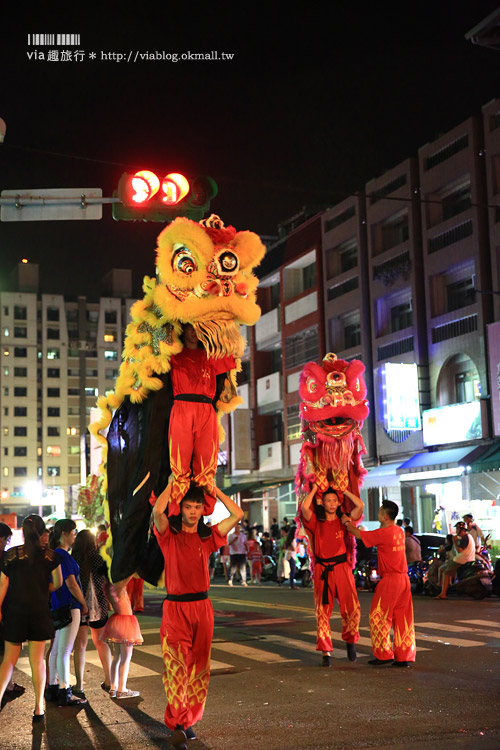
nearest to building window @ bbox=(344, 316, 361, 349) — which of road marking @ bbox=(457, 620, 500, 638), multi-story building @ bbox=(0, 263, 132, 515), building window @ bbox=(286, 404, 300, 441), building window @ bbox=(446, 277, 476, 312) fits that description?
building window @ bbox=(286, 404, 300, 441)

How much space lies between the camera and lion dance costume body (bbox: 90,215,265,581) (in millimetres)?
7148

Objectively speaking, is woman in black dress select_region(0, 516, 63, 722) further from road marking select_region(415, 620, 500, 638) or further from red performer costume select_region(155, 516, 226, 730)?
road marking select_region(415, 620, 500, 638)

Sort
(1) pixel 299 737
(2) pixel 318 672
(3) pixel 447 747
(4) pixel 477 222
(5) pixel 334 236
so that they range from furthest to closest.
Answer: (5) pixel 334 236 → (4) pixel 477 222 → (2) pixel 318 672 → (1) pixel 299 737 → (3) pixel 447 747

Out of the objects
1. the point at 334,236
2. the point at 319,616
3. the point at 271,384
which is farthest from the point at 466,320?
the point at 319,616

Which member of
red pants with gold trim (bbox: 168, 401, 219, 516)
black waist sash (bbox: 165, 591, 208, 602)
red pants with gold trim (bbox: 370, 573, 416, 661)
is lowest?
red pants with gold trim (bbox: 370, 573, 416, 661)

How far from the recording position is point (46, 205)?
10930 millimetres

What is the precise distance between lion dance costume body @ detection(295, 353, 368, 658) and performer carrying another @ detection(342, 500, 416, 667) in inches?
18.8

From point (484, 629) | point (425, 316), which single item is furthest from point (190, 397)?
point (425, 316)

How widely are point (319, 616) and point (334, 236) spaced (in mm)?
29546

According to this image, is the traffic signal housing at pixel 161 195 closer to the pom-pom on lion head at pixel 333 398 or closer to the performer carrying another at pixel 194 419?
the pom-pom on lion head at pixel 333 398

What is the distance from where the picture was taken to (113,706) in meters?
7.93

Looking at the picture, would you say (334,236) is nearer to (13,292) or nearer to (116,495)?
(116,495)

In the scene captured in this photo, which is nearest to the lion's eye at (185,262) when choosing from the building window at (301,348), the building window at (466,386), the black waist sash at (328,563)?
the black waist sash at (328,563)

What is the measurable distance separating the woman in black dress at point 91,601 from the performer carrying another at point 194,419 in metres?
1.98
